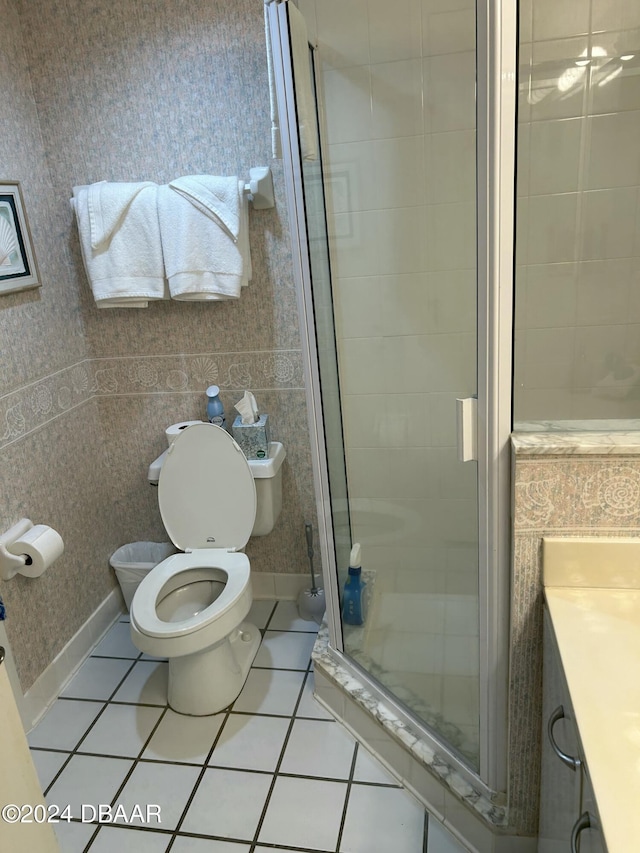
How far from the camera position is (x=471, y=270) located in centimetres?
129

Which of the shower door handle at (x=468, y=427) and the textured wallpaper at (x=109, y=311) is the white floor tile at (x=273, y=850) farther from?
the shower door handle at (x=468, y=427)

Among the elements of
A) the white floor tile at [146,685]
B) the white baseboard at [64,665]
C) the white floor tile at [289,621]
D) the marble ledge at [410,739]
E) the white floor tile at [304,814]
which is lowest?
the white floor tile at [304,814]

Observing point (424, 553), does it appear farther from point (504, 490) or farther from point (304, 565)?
point (304, 565)

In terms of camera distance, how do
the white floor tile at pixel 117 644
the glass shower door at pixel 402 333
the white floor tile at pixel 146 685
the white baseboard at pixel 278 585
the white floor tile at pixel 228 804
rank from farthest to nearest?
1. the white baseboard at pixel 278 585
2. the white floor tile at pixel 117 644
3. the white floor tile at pixel 146 685
4. the white floor tile at pixel 228 804
5. the glass shower door at pixel 402 333

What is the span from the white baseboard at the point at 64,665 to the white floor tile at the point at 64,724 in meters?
0.03

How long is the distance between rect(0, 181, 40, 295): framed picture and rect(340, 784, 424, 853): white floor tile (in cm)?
182

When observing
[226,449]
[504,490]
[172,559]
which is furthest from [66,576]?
[504,490]

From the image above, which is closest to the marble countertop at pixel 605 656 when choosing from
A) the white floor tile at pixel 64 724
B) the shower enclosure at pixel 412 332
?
the shower enclosure at pixel 412 332

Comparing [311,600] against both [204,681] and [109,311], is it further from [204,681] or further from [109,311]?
[109,311]

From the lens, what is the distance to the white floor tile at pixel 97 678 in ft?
7.32

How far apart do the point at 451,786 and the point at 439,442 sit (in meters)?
0.85

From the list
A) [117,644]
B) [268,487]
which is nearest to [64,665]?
[117,644]

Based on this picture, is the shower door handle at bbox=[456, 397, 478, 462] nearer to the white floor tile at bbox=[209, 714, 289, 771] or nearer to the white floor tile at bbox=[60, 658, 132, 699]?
the white floor tile at bbox=[209, 714, 289, 771]

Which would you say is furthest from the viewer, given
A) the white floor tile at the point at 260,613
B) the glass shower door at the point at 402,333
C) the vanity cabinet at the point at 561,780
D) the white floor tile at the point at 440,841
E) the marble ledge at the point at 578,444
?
the white floor tile at the point at 260,613
